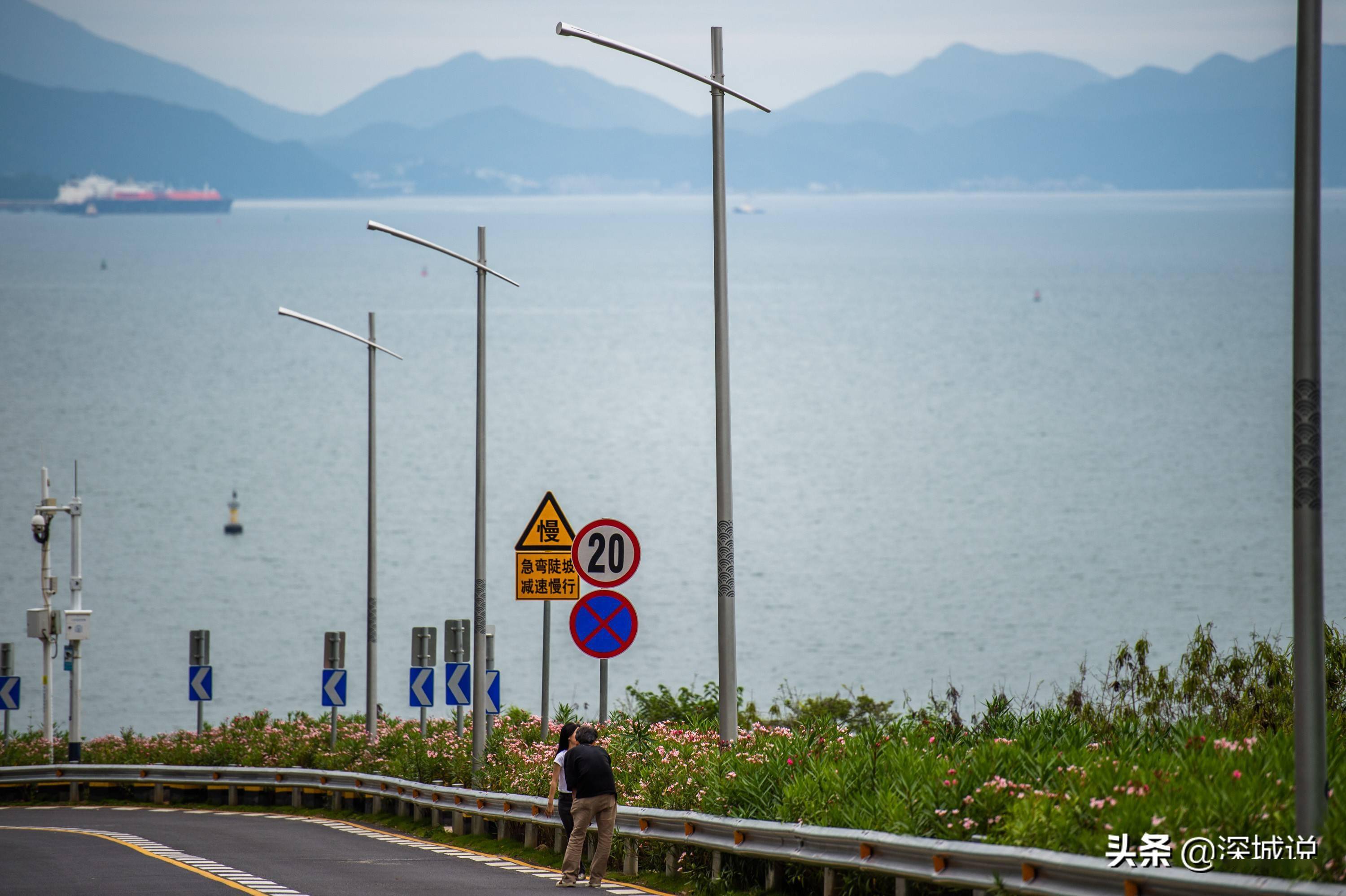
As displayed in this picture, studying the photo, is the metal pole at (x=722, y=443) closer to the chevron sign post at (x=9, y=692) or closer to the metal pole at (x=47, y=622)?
the metal pole at (x=47, y=622)

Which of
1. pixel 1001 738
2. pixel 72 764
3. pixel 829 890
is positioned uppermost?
pixel 1001 738

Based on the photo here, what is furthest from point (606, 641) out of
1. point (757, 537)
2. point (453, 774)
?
point (757, 537)

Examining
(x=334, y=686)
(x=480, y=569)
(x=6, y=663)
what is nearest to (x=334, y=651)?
(x=334, y=686)

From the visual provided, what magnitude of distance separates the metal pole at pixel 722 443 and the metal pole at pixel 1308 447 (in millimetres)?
7209

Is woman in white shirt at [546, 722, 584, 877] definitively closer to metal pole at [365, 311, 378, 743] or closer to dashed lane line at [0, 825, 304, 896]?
dashed lane line at [0, 825, 304, 896]

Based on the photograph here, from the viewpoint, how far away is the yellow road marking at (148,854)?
1591cm

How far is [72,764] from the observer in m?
33.2

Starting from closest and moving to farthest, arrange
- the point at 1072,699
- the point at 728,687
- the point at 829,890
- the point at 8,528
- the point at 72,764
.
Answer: the point at 829,890
the point at 728,687
the point at 1072,699
the point at 72,764
the point at 8,528

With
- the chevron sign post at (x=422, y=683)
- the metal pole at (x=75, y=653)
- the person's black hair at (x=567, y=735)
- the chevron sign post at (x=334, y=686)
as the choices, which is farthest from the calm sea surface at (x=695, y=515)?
the person's black hair at (x=567, y=735)

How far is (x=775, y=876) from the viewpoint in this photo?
14.8m

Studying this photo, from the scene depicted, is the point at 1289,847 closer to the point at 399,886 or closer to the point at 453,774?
the point at 399,886

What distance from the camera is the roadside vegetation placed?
11.2 meters

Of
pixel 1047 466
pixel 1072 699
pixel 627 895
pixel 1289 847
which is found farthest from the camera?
pixel 1047 466

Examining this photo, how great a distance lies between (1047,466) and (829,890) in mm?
134245
